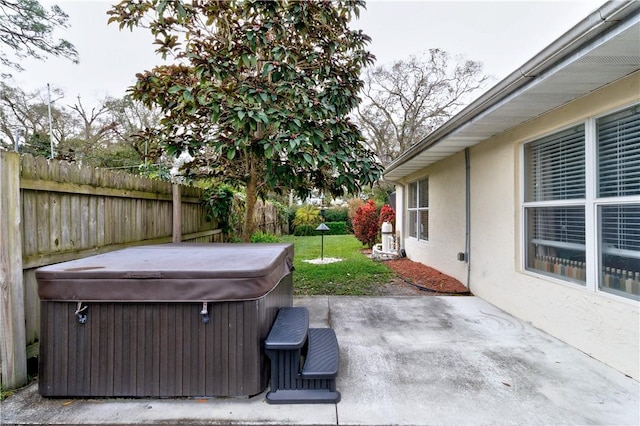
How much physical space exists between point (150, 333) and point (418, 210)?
23.1 ft

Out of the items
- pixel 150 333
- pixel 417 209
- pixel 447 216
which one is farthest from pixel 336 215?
pixel 150 333

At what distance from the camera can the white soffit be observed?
6.60 ft

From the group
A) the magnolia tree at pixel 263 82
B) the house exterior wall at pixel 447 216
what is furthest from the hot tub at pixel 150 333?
the house exterior wall at pixel 447 216

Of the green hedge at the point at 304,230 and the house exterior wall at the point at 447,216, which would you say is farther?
the green hedge at the point at 304,230

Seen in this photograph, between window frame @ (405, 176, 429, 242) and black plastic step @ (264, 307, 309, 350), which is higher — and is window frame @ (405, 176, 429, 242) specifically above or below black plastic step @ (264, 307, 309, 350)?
above

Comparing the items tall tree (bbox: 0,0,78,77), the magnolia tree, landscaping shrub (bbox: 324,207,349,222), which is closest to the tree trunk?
the magnolia tree

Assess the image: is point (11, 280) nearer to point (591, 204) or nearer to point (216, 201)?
point (216, 201)

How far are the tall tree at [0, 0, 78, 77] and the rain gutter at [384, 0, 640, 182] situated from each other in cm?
1028

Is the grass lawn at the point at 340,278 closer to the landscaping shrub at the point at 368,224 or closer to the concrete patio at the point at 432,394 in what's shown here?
the concrete patio at the point at 432,394

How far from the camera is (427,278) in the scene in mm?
6000

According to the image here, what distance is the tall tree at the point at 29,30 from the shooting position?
7.64 m

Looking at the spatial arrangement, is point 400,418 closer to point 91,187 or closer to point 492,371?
point 492,371

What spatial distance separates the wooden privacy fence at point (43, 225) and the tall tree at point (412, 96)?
16820mm

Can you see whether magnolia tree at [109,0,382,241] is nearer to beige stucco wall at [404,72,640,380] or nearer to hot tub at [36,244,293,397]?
beige stucco wall at [404,72,640,380]
